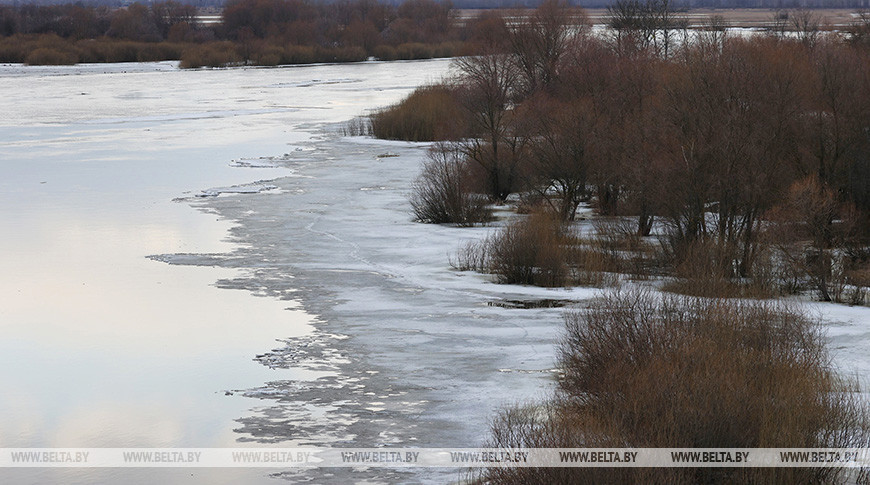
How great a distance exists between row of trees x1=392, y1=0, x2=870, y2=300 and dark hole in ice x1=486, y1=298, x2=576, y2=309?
5.39 ft

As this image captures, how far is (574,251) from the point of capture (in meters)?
15.0

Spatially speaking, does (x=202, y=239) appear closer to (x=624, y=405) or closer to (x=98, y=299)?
(x=98, y=299)

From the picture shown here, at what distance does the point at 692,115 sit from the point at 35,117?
2557 centimetres

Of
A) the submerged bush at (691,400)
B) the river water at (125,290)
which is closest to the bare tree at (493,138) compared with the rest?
the river water at (125,290)

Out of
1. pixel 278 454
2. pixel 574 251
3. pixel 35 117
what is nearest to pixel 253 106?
pixel 35 117

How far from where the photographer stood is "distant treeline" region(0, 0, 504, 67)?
65562mm

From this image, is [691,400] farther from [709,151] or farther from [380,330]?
[709,151]

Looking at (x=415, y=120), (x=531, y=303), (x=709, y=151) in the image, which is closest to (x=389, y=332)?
(x=531, y=303)

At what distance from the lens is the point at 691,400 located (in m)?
6.52

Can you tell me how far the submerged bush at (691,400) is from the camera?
610 cm

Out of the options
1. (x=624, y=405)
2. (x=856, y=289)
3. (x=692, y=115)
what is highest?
(x=692, y=115)

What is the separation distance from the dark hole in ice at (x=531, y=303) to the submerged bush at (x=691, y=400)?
11.0 feet

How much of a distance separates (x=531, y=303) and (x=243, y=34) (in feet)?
216

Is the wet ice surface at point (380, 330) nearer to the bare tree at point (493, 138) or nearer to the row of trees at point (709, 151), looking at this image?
the bare tree at point (493, 138)
